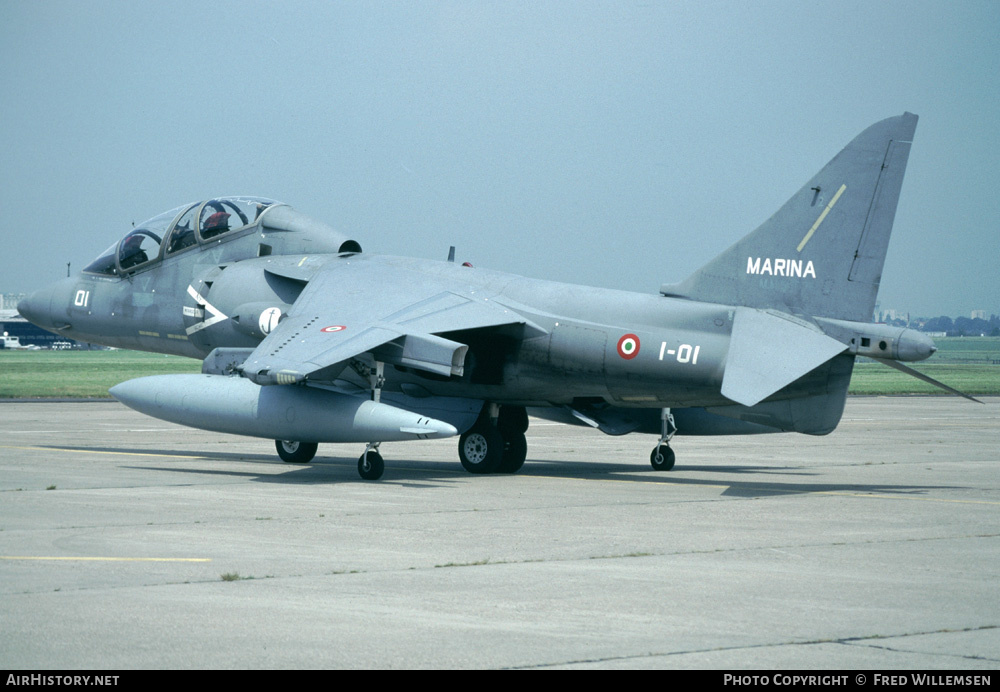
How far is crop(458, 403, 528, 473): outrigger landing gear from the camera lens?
20.1 metres

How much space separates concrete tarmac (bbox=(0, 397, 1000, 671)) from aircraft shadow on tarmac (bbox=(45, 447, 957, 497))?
0.39 ft

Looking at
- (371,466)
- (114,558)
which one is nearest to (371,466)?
(371,466)

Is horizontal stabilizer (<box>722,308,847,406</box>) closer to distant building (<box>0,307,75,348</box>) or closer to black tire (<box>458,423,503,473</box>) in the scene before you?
black tire (<box>458,423,503,473</box>)

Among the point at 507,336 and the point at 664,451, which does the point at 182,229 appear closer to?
the point at 507,336

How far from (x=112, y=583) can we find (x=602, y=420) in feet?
38.7

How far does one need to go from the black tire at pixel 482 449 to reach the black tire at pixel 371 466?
2.09 metres

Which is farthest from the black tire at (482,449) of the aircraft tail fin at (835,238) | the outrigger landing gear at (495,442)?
the aircraft tail fin at (835,238)

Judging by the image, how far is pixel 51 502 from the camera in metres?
14.8

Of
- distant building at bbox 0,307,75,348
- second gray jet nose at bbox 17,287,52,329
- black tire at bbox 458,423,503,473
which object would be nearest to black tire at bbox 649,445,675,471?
black tire at bbox 458,423,503,473

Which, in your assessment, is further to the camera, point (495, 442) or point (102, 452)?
point (102, 452)

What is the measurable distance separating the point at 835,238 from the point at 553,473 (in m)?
6.15

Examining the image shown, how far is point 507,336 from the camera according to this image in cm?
1936
